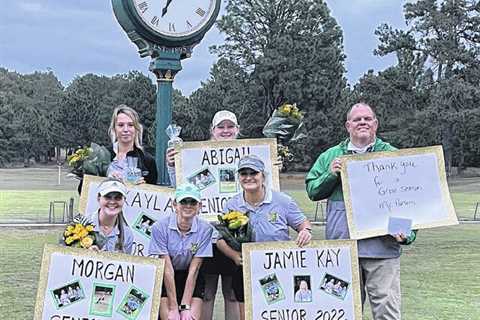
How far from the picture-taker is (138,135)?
4.72 meters

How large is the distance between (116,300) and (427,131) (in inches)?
1898

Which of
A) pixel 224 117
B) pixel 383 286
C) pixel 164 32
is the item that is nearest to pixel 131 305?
pixel 224 117

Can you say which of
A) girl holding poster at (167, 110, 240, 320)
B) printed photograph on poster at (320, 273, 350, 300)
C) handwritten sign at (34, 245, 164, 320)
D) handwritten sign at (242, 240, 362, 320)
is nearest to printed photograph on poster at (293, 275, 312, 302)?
handwritten sign at (242, 240, 362, 320)

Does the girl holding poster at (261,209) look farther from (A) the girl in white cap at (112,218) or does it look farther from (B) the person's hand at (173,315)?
(A) the girl in white cap at (112,218)

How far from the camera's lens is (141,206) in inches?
190

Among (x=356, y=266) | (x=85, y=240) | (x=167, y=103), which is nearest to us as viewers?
(x=85, y=240)

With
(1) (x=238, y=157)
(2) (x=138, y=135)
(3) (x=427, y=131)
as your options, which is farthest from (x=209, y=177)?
(3) (x=427, y=131)

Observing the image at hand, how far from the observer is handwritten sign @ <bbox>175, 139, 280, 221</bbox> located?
4.82 metres

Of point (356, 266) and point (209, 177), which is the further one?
point (209, 177)

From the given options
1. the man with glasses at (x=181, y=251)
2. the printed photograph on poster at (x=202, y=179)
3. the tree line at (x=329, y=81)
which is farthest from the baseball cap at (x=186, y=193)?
the tree line at (x=329, y=81)

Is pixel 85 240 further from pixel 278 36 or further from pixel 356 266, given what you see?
pixel 278 36

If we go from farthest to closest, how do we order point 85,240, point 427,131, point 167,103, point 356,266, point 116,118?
point 427,131 → point 167,103 → point 116,118 → point 356,266 → point 85,240

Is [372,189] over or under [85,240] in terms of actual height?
over

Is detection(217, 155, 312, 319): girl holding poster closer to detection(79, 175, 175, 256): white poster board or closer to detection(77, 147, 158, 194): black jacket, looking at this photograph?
detection(79, 175, 175, 256): white poster board
